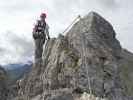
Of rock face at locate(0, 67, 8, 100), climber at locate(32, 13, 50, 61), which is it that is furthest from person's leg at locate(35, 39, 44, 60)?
rock face at locate(0, 67, 8, 100)

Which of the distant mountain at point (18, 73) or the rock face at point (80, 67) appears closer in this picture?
the rock face at point (80, 67)

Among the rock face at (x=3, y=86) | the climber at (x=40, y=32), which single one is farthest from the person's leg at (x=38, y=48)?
the rock face at (x=3, y=86)

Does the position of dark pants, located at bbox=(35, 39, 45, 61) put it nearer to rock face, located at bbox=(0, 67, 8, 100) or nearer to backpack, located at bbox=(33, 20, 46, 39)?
backpack, located at bbox=(33, 20, 46, 39)

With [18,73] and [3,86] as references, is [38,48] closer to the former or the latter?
[3,86]

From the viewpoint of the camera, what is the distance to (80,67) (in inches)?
1331

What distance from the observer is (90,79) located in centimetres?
3269

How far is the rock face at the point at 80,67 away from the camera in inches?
1288

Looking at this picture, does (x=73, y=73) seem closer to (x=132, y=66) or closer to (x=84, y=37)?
(x=84, y=37)

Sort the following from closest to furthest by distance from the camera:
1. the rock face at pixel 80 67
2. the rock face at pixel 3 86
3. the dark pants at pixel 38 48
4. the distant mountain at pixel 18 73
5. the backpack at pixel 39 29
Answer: the rock face at pixel 80 67 < the backpack at pixel 39 29 < the dark pants at pixel 38 48 < the rock face at pixel 3 86 < the distant mountain at pixel 18 73

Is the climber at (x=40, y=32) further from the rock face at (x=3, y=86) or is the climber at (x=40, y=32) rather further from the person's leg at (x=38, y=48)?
the rock face at (x=3, y=86)

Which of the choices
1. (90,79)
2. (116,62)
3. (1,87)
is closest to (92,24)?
(116,62)

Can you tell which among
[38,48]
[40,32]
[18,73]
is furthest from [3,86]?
[18,73]

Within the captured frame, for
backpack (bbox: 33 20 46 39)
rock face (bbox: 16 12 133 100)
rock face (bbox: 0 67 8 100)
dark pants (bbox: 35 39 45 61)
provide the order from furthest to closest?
rock face (bbox: 0 67 8 100)
dark pants (bbox: 35 39 45 61)
backpack (bbox: 33 20 46 39)
rock face (bbox: 16 12 133 100)

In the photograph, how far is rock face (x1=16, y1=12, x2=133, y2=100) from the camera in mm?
32719
